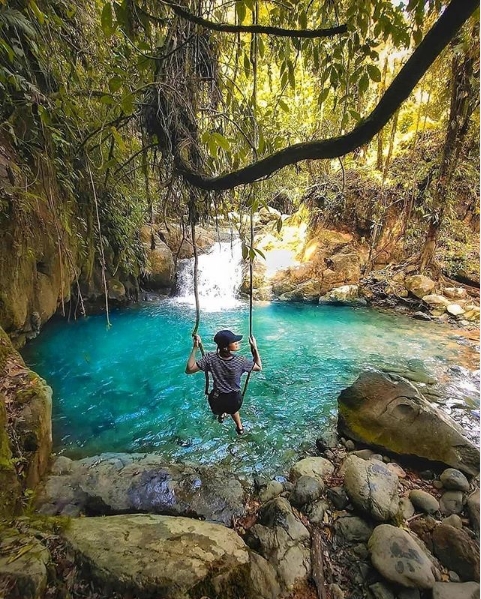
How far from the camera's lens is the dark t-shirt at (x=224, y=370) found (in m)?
3.66

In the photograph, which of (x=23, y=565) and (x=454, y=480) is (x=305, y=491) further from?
(x=23, y=565)

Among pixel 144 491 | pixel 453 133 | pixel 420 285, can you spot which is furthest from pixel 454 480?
pixel 453 133

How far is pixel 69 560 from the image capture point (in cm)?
191

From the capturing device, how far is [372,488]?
302cm

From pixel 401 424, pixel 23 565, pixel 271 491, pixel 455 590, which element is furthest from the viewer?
pixel 401 424

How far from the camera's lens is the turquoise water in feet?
14.8

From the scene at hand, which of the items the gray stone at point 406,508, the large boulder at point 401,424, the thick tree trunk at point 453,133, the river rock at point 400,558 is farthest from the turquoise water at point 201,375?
the thick tree trunk at point 453,133

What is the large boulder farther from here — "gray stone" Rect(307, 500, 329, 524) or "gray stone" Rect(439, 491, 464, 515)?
"gray stone" Rect(307, 500, 329, 524)

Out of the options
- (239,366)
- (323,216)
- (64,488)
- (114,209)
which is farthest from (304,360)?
(323,216)

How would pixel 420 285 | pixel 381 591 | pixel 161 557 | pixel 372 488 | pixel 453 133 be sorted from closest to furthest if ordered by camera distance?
pixel 161 557 → pixel 381 591 → pixel 372 488 → pixel 453 133 → pixel 420 285

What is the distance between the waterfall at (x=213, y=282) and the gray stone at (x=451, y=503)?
9.75m

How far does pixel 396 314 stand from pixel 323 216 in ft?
19.5

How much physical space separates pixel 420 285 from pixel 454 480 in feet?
29.1

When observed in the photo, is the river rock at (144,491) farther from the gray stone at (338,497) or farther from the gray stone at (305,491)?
the gray stone at (338,497)
